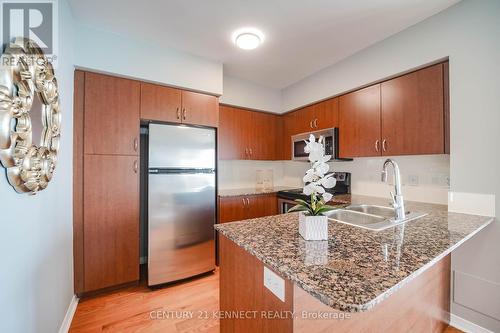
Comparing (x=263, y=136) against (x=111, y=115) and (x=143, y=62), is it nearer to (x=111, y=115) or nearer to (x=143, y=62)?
(x=143, y=62)

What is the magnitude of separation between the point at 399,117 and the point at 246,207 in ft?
6.31

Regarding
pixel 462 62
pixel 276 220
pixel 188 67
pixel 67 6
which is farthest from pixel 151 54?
pixel 462 62

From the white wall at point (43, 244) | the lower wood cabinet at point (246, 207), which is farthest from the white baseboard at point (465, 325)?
the white wall at point (43, 244)

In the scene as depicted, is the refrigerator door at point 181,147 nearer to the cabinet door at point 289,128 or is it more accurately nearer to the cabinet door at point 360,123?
the cabinet door at point 289,128

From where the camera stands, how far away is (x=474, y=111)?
61.6 inches

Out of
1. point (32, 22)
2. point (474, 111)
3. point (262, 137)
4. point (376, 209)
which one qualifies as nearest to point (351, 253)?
point (376, 209)

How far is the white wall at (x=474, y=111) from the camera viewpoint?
1.49m

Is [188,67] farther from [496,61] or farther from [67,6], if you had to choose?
[496,61]

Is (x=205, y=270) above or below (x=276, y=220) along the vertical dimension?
below

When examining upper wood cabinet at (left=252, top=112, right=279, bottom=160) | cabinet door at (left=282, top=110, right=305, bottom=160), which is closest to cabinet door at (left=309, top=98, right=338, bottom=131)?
cabinet door at (left=282, top=110, right=305, bottom=160)

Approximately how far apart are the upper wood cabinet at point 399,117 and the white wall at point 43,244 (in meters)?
2.64

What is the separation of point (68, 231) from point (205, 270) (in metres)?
1.35

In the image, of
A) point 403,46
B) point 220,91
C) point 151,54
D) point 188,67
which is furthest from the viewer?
point 220,91

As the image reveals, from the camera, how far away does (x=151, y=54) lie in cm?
219
